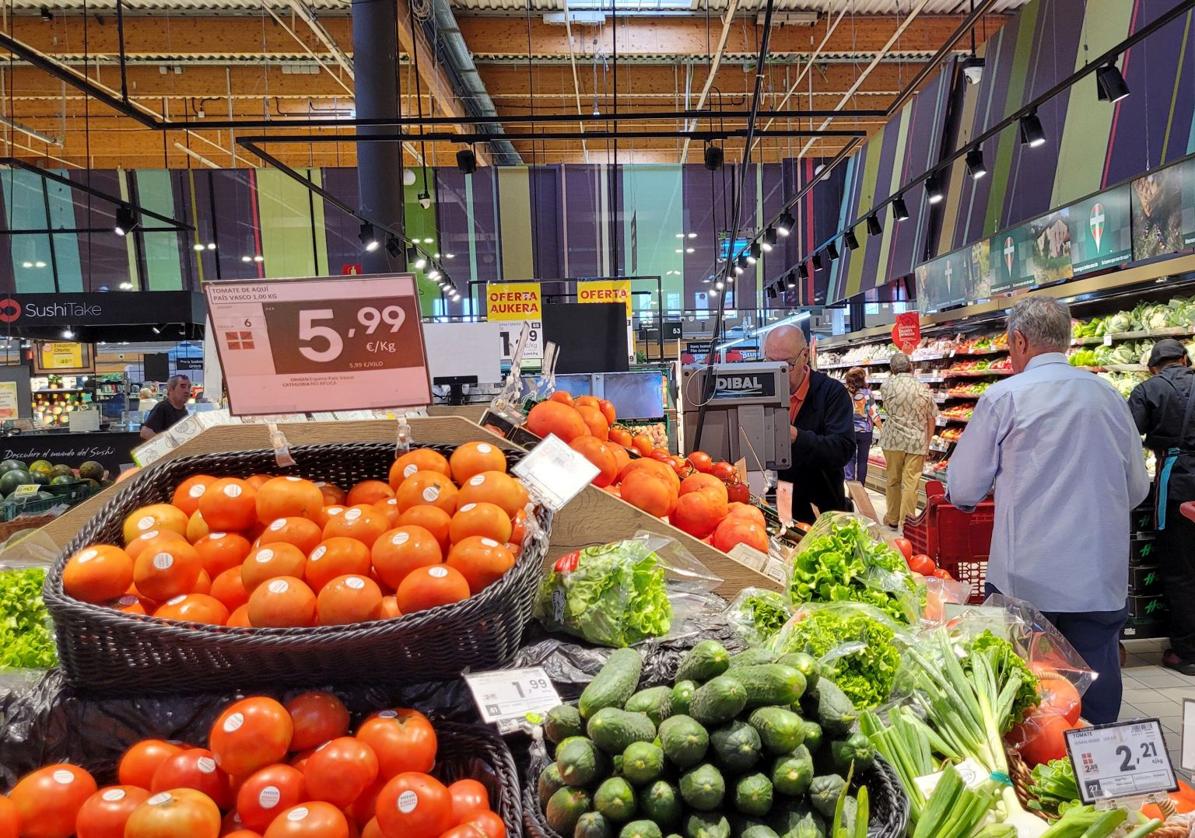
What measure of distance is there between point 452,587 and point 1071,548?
7.76ft

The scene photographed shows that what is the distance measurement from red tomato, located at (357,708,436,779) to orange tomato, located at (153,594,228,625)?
36 centimetres

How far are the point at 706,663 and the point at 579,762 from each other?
254 millimetres

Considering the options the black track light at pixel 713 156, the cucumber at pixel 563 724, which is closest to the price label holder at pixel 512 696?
the cucumber at pixel 563 724

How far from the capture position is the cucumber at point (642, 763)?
3.56 feet

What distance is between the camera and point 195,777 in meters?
1.20

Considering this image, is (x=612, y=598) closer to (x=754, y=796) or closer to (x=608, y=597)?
(x=608, y=597)

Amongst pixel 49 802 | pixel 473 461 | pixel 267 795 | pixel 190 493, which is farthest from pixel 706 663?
pixel 190 493

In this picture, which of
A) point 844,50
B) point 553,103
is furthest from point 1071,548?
point 553,103

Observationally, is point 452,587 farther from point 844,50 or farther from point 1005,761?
point 844,50

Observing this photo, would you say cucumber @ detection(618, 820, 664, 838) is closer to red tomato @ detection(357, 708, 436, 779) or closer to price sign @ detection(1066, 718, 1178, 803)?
red tomato @ detection(357, 708, 436, 779)

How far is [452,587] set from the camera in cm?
138

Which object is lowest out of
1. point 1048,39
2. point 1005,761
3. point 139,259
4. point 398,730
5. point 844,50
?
point 1005,761

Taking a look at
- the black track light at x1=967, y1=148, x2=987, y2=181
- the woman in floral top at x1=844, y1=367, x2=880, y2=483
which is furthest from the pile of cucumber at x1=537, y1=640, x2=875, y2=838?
the woman in floral top at x1=844, y1=367, x2=880, y2=483

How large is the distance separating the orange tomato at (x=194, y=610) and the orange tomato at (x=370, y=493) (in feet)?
1.39
